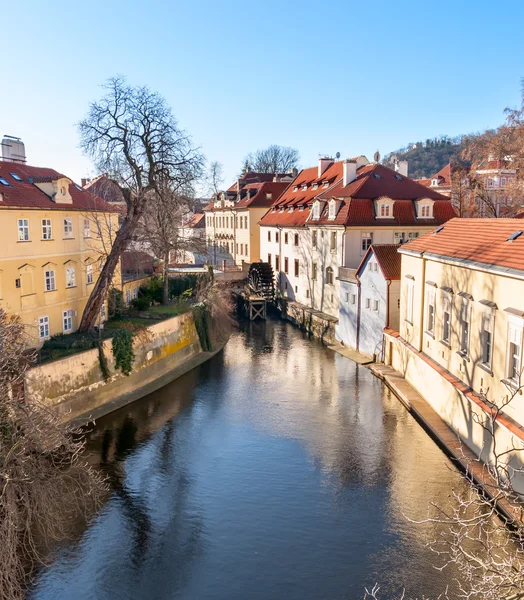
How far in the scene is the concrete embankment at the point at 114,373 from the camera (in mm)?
17062

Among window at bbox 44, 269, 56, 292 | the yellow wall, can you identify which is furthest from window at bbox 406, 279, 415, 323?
window at bbox 44, 269, 56, 292

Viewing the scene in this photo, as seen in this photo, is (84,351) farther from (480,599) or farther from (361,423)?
(480,599)

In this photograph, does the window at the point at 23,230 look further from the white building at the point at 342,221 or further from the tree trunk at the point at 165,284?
the white building at the point at 342,221

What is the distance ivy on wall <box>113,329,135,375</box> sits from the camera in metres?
20.4

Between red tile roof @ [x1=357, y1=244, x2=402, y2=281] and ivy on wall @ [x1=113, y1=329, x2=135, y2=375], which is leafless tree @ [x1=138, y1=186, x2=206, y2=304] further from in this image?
red tile roof @ [x1=357, y1=244, x2=402, y2=281]

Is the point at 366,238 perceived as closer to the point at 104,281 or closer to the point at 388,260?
the point at 388,260

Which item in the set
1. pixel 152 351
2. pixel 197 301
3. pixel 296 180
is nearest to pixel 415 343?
pixel 152 351

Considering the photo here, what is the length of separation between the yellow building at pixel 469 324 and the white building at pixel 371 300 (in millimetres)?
1765

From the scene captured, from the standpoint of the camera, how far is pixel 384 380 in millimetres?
21547

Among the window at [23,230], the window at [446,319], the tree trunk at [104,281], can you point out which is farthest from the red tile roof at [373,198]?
the window at [23,230]

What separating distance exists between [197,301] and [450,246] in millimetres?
15740

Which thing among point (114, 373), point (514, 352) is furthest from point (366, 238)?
point (514, 352)

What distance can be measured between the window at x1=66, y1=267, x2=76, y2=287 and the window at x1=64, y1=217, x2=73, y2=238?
1257mm

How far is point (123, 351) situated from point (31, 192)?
645 centimetres
